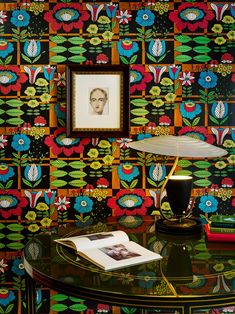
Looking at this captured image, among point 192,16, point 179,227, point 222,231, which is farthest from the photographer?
point 192,16

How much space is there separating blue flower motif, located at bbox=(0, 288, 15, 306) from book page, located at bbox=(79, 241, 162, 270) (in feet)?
3.98

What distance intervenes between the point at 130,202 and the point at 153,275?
120 centimetres

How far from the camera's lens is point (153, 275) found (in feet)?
5.21

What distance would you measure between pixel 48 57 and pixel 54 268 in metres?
1.47

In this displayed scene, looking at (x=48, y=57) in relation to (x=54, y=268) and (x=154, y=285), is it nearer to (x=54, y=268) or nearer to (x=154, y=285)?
(x=54, y=268)

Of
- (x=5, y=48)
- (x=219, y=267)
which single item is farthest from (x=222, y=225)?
(x=5, y=48)

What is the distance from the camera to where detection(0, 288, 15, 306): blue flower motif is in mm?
2787

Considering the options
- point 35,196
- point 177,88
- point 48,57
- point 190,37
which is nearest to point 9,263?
point 35,196

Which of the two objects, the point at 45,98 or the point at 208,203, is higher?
the point at 45,98

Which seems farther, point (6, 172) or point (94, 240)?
point (6, 172)

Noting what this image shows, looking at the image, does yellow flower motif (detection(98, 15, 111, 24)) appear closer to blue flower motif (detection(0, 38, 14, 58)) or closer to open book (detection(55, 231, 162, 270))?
blue flower motif (detection(0, 38, 14, 58))

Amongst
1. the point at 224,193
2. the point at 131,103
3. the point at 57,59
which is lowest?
the point at 224,193

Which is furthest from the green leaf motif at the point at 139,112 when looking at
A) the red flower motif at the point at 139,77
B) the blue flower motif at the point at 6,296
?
the blue flower motif at the point at 6,296

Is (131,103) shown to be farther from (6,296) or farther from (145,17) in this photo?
(6,296)
